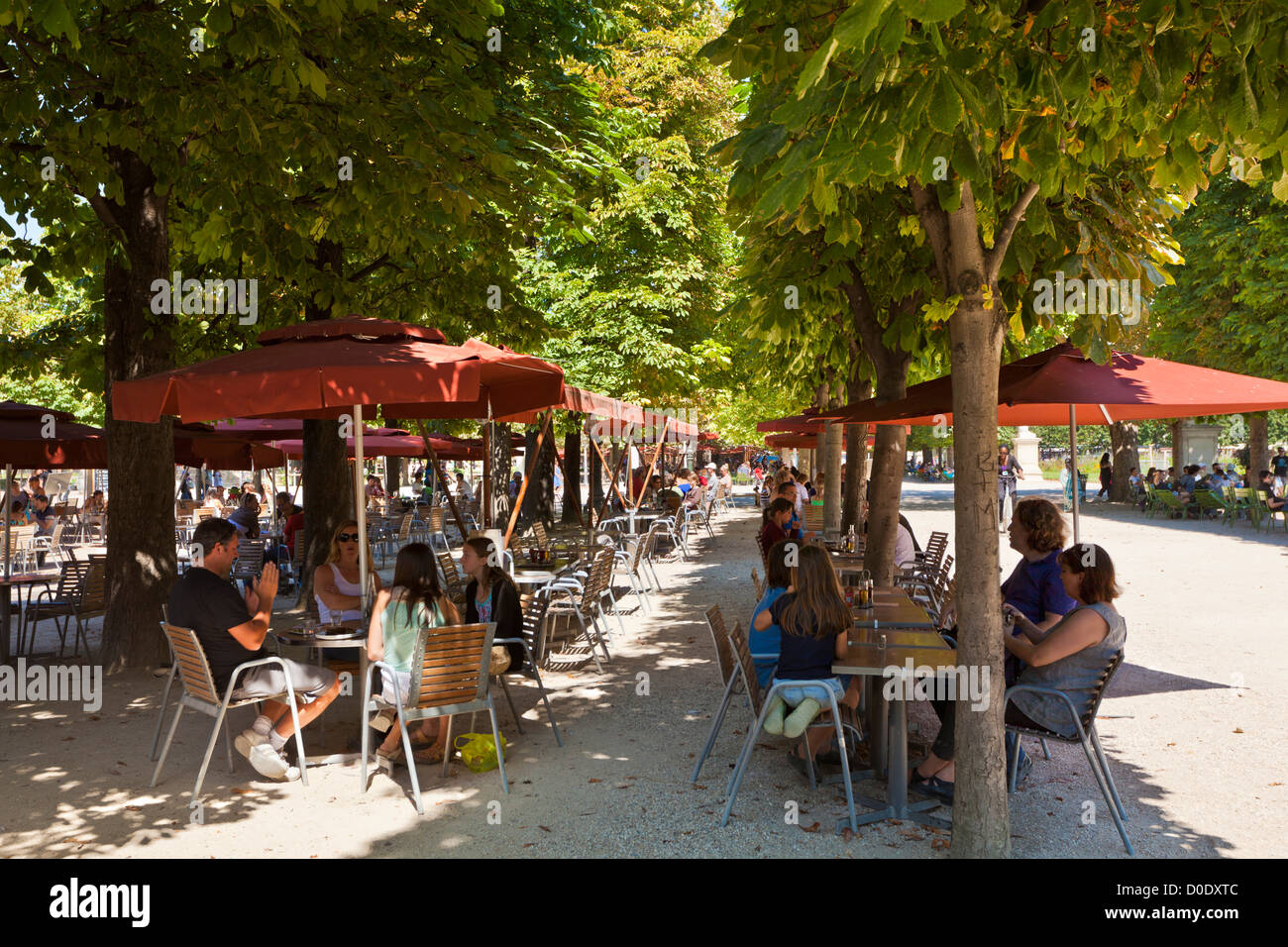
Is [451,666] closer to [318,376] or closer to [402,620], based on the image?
[402,620]

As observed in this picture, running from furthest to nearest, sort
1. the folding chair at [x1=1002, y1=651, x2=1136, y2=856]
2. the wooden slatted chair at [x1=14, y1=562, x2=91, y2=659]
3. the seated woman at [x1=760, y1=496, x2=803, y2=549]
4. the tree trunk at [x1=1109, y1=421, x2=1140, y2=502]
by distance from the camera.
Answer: the tree trunk at [x1=1109, y1=421, x2=1140, y2=502]
the seated woman at [x1=760, y1=496, x2=803, y2=549]
the wooden slatted chair at [x1=14, y1=562, x2=91, y2=659]
the folding chair at [x1=1002, y1=651, x2=1136, y2=856]

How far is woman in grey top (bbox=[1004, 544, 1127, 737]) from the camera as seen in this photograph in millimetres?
4762

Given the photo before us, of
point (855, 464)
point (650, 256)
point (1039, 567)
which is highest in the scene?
point (650, 256)

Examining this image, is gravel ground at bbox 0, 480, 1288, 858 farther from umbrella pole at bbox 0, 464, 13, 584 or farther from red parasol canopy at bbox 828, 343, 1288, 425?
red parasol canopy at bbox 828, 343, 1288, 425

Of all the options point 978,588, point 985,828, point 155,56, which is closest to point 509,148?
point 155,56

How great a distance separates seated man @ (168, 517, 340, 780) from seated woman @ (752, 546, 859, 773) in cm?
287

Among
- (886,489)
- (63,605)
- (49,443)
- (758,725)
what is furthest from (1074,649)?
(63,605)

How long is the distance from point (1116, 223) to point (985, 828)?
360 cm

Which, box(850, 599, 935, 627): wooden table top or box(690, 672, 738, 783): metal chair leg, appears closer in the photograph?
box(690, 672, 738, 783): metal chair leg

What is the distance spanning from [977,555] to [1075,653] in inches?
38.1

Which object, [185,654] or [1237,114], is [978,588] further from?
[185,654]

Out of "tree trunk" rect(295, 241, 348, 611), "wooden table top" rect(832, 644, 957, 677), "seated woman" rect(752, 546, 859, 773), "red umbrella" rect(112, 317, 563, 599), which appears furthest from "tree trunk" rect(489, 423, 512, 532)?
"wooden table top" rect(832, 644, 957, 677)

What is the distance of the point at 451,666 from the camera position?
5418mm

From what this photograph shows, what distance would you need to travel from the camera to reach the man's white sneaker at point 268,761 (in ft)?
18.2
